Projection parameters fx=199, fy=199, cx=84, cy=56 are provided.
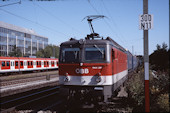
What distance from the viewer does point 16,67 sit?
32.0 meters

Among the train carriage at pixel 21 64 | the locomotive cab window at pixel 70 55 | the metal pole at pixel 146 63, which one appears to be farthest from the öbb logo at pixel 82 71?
the train carriage at pixel 21 64

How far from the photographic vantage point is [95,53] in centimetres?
854

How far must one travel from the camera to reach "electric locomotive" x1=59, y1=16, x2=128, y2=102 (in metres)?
8.23

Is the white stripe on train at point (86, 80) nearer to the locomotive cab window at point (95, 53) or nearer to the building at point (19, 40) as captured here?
the locomotive cab window at point (95, 53)

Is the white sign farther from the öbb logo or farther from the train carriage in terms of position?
the train carriage

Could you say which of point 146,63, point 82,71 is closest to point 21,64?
point 82,71

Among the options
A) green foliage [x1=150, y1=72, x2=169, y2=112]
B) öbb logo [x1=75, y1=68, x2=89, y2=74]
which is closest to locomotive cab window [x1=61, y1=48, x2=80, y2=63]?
öbb logo [x1=75, y1=68, x2=89, y2=74]

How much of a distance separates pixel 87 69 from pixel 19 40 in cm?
6967

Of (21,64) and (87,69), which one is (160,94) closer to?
(87,69)

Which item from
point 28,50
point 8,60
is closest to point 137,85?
point 8,60

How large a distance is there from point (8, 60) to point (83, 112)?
24.4 meters

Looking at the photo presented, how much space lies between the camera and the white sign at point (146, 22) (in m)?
6.76

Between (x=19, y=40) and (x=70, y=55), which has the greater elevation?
(x=19, y=40)

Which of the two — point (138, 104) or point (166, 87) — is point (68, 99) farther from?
point (166, 87)
